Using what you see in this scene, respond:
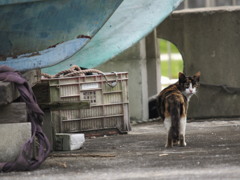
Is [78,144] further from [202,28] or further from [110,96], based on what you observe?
[202,28]

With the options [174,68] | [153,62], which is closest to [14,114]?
[153,62]

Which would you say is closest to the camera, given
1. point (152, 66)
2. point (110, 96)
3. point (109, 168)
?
point (109, 168)

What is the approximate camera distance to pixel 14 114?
6.89 metres

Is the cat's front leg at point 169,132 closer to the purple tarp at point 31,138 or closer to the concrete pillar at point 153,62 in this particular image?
the purple tarp at point 31,138

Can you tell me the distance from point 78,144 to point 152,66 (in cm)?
552

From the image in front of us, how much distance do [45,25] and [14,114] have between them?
6.52ft

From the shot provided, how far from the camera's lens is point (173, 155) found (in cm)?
740

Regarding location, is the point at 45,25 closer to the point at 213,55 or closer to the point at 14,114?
the point at 14,114

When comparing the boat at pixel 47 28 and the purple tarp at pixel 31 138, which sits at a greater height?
the boat at pixel 47 28

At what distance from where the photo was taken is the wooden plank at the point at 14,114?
6.88m

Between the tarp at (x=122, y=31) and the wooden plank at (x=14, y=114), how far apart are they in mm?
4269

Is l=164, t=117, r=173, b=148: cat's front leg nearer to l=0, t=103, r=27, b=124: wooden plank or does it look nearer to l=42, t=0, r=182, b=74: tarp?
l=0, t=103, r=27, b=124: wooden plank

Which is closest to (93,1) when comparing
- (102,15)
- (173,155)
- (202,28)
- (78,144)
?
(102,15)

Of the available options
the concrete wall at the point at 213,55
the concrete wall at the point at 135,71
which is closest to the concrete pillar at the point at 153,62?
the concrete wall at the point at 135,71
